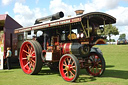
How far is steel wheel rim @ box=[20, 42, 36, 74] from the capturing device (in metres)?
8.06

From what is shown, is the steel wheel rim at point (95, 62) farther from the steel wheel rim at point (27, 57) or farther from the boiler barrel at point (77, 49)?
the steel wheel rim at point (27, 57)

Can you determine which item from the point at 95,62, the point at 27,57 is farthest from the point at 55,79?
the point at 27,57

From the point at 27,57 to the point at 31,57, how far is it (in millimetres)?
302

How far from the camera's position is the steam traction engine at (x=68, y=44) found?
650cm

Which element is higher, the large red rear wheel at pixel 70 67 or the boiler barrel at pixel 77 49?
the boiler barrel at pixel 77 49

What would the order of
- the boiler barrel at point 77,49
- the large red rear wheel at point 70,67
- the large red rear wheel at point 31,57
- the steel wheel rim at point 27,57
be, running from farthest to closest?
the steel wheel rim at point 27,57 → the large red rear wheel at point 31,57 → the boiler barrel at point 77,49 → the large red rear wheel at point 70,67

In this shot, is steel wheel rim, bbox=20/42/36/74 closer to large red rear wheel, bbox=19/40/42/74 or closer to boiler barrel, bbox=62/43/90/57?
large red rear wheel, bbox=19/40/42/74

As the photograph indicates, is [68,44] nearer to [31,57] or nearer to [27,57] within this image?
[31,57]

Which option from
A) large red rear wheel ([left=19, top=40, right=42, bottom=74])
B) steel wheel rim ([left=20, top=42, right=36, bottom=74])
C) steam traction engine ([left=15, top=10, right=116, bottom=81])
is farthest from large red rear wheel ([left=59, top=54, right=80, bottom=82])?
steel wheel rim ([left=20, top=42, right=36, bottom=74])

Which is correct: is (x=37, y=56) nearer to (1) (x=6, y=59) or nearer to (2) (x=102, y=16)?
(2) (x=102, y=16)

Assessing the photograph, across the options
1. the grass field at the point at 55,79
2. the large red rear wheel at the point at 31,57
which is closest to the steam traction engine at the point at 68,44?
the large red rear wheel at the point at 31,57

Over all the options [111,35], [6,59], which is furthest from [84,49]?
[111,35]

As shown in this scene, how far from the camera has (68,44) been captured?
23.7 feet

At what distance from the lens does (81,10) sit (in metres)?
6.82
